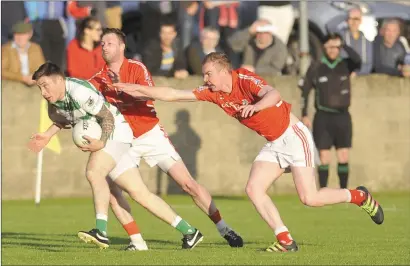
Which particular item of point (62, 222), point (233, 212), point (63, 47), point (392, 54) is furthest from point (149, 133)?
point (392, 54)

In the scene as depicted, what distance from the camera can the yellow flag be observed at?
21.7 m

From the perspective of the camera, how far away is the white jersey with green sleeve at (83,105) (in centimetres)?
1333

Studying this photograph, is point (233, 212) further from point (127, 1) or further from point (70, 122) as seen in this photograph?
point (70, 122)

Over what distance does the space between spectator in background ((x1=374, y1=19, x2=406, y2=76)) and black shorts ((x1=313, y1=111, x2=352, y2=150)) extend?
8.06 feet

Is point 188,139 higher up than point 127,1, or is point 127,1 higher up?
point 127,1

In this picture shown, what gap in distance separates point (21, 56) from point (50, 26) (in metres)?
0.87

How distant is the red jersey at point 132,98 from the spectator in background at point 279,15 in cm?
972

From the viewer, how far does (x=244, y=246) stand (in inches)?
564

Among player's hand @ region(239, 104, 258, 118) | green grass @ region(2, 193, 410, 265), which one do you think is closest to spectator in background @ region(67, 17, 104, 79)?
green grass @ region(2, 193, 410, 265)

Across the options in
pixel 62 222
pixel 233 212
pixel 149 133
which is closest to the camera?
pixel 149 133

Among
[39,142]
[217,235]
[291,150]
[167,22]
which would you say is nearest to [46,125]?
[167,22]

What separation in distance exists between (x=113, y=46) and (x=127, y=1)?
9.95m

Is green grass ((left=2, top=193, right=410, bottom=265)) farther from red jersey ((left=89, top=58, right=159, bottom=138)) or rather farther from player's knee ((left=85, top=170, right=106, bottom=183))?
red jersey ((left=89, top=58, right=159, bottom=138))

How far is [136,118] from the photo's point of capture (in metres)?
14.1
